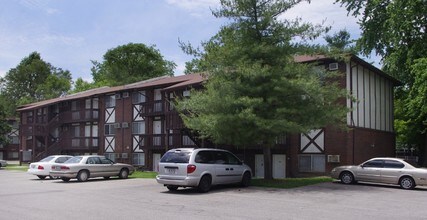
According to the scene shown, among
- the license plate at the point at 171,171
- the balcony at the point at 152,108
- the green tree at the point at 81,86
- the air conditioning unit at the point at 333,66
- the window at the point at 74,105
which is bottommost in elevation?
the license plate at the point at 171,171

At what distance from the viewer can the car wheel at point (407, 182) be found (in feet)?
63.0

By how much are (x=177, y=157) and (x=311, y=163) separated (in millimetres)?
12045

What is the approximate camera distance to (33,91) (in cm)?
8156

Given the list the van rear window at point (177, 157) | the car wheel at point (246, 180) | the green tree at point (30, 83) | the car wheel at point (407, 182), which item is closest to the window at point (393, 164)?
the car wheel at point (407, 182)

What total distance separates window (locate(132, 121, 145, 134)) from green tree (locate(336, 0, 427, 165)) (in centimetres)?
1872

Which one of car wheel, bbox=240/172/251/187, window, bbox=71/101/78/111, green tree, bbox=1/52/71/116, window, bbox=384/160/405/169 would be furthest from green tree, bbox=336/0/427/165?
green tree, bbox=1/52/71/116

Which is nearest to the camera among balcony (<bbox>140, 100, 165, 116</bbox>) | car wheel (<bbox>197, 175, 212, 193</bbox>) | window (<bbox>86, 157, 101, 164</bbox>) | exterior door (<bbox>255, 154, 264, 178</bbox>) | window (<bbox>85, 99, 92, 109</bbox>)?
car wheel (<bbox>197, 175, 212, 193</bbox>)

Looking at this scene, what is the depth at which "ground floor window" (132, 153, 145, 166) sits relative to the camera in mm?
38644

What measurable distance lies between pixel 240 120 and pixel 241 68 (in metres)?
2.38

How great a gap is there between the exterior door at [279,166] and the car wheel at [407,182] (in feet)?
30.9

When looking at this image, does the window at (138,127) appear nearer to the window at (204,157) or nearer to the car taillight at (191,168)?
the window at (204,157)

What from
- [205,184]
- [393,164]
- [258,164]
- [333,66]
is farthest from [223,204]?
[258,164]

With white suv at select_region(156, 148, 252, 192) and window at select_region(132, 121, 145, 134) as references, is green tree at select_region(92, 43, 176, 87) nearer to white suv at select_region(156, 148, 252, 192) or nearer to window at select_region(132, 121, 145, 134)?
window at select_region(132, 121, 145, 134)

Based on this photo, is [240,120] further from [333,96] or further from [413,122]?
[413,122]
